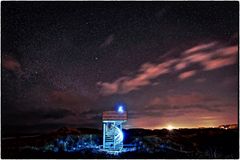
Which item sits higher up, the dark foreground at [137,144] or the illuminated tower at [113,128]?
the illuminated tower at [113,128]

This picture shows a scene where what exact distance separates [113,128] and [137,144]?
11.3 ft

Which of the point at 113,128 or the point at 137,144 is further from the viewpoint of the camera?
the point at 137,144

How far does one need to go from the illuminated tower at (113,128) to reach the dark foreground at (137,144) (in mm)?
746

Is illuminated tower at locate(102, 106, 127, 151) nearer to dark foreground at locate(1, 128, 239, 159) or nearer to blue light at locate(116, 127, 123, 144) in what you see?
blue light at locate(116, 127, 123, 144)

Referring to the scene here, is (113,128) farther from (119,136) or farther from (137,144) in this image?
(137,144)

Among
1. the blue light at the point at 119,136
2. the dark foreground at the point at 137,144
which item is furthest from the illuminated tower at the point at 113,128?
the dark foreground at the point at 137,144

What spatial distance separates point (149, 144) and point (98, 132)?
4913mm

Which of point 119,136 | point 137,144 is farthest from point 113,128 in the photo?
point 137,144

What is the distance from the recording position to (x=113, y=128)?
1912 cm

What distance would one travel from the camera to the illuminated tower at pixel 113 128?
18.7 m

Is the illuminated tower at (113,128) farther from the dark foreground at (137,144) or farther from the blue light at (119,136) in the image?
the dark foreground at (137,144)

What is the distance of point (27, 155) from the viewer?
19703mm

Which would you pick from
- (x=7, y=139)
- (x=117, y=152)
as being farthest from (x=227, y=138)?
(x=7, y=139)

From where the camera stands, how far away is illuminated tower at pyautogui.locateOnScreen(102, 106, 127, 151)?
18688 millimetres
